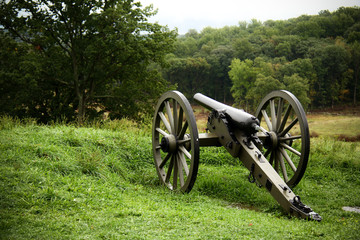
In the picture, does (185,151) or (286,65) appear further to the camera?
(286,65)

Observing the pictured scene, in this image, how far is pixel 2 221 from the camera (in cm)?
353

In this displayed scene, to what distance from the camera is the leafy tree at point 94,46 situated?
55.7 ft

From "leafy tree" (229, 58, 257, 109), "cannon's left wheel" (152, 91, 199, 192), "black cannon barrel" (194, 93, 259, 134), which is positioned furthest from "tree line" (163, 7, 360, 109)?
"black cannon barrel" (194, 93, 259, 134)

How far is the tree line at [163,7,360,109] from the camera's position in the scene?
3994cm

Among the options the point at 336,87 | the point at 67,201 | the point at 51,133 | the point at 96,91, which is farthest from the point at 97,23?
the point at 336,87

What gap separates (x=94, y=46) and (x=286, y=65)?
29176 mm

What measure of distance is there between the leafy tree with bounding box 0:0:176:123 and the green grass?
1013cm

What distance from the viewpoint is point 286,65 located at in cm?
3972

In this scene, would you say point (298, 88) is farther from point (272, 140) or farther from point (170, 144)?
point (170, 144)

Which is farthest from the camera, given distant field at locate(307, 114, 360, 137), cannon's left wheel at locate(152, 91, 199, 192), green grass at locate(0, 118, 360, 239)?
distant field at locate(307, 114, 360, 137)

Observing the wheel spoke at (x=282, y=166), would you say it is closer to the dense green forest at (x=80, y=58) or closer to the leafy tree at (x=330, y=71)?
the dense green forest at (x=80, y=58)

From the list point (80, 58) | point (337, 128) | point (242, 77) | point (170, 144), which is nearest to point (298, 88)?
point (337, 128)

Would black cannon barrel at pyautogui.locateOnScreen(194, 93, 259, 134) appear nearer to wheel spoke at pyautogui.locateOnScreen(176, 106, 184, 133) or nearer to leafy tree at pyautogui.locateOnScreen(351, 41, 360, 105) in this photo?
wheel spoke at pyautogui.locateOnScreen(176, 106, 184, 133)

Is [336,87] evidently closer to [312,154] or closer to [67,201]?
[312,154]
